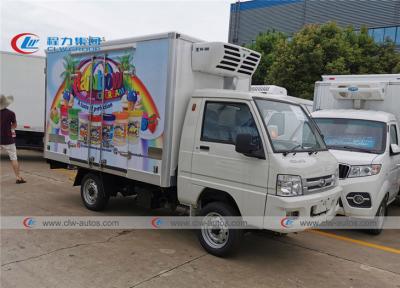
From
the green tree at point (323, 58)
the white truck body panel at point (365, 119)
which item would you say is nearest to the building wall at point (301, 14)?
the green tree at point (323, 58)

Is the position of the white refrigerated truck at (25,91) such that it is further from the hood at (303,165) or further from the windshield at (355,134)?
the hood at (303,165)

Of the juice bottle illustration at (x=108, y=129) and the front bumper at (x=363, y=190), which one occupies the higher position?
the juice bottle illustration at (x=108, y=129)

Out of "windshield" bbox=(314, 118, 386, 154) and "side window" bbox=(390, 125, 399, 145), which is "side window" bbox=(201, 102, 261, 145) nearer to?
"windshield" bbox=(314, 118, 386, 154)

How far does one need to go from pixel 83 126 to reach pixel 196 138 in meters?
2.55

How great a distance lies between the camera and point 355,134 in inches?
278

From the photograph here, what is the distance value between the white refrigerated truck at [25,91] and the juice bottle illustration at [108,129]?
7.13 metres

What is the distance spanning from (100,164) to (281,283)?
3.54m

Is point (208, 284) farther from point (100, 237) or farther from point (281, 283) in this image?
point (100, 237)

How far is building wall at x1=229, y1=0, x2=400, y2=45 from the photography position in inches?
1233

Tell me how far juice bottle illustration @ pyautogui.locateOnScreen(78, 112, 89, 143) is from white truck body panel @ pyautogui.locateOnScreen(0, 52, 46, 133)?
6.45m

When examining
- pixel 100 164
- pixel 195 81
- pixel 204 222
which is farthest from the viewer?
pixel 100 164

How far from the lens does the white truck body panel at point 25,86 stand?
12141mm

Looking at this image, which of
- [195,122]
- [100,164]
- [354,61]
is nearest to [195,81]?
[195,122]

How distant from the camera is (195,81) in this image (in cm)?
552
